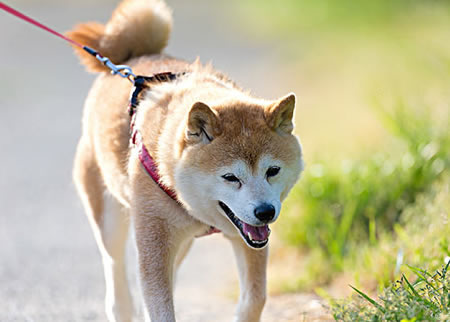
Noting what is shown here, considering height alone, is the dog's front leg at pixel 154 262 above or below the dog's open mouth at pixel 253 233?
below

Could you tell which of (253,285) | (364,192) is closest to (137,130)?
(253,285)

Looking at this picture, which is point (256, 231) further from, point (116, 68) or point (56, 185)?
point (56, 185)

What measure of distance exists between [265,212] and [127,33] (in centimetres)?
194

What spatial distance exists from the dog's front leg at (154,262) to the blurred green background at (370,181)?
1.29 m

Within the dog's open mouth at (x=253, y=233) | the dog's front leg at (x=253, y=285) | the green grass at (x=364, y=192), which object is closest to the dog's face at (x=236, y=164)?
the dog's open mouth at (x=253, y=233)

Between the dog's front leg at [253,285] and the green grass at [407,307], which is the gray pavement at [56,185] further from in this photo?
the green grass at [407,307]

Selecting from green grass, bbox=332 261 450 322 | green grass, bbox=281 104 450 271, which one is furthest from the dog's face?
green grass, bbox=281 104 450 271

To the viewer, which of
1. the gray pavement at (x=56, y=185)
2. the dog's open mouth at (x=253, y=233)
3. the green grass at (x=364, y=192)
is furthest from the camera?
the green grass at (x=364, y=192)

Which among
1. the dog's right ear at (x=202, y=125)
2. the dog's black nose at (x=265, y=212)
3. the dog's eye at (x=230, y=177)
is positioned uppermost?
the dog's right ear at (x=202, y=125)

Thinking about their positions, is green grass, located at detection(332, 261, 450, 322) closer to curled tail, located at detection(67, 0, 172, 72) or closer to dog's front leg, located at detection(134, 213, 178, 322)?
dog's front leg, located at detection(134, 213, 178, 322)

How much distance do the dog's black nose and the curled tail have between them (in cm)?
188

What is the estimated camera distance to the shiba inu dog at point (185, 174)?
3434 millimetres

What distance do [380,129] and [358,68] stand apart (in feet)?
10.5

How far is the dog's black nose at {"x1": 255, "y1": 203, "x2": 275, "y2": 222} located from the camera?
325cm
